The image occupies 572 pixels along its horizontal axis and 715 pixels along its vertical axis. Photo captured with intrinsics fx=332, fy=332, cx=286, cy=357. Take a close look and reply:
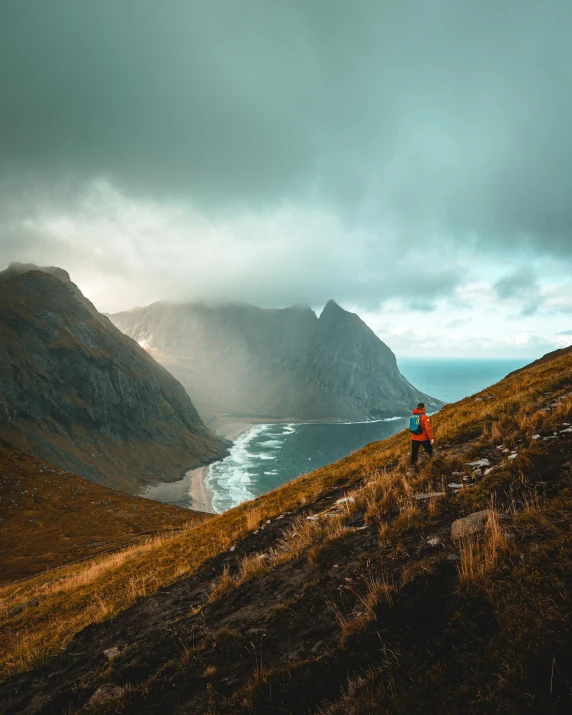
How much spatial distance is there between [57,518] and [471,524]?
8779 centimetres

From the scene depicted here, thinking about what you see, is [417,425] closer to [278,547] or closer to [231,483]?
[278,547]

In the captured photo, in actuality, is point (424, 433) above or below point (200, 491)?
above

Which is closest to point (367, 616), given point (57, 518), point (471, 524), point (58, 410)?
point (471, 524)

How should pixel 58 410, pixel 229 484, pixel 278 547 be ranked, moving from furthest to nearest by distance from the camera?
pixel 58 410
pixel 229 484
pixel 278 547

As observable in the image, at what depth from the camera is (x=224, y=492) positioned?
476 feet

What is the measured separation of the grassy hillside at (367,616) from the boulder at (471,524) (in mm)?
104

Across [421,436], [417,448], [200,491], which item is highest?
[421,436]

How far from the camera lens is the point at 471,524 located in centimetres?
647

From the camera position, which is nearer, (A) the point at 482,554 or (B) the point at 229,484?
(A) the point at 482,554

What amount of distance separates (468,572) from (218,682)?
4.16 meters

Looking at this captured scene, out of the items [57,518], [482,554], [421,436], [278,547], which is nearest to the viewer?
[482,554]

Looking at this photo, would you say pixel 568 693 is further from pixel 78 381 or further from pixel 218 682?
pixel 78 381

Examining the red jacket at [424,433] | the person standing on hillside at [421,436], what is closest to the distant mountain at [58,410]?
the person standing on hillside at [421,436]

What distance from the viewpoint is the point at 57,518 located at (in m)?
70.2
